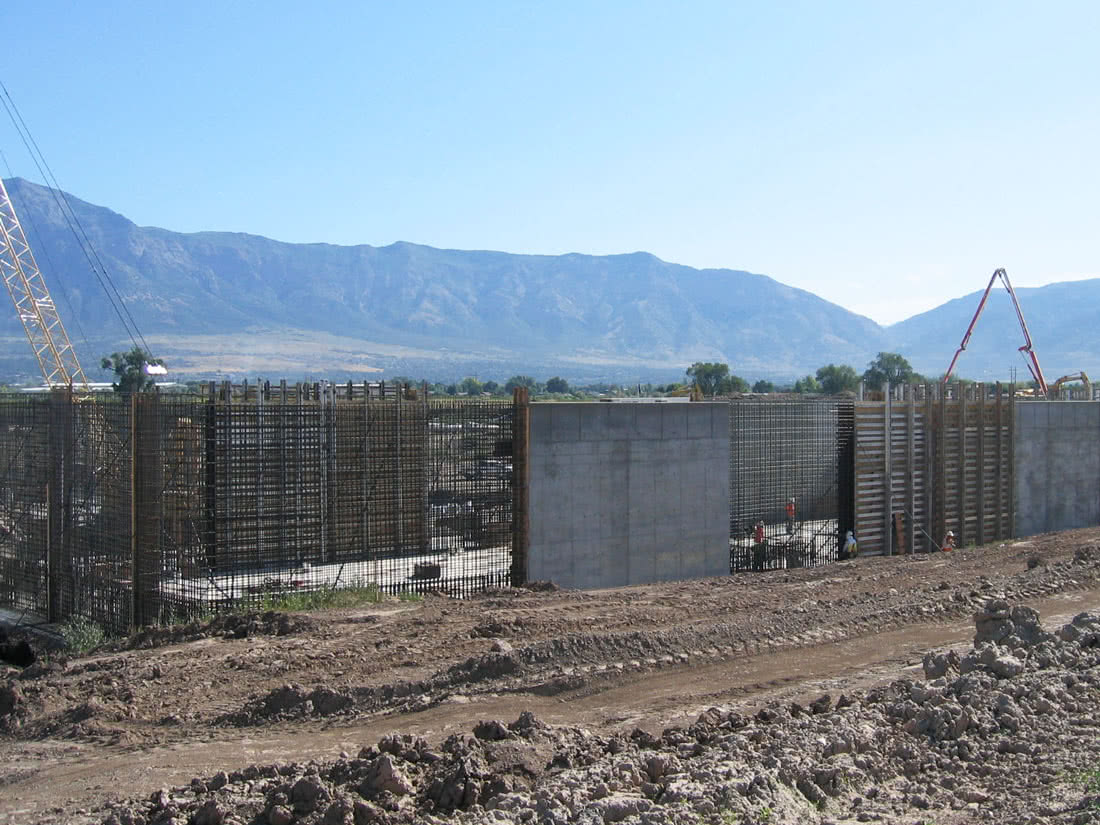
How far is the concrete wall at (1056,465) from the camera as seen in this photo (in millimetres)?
26922

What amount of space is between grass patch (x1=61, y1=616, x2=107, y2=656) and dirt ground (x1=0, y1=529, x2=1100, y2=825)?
1.21 m

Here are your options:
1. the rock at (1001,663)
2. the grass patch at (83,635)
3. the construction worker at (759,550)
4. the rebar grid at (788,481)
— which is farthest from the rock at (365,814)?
the construction worker at (759,550)

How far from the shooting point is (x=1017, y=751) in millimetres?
7875

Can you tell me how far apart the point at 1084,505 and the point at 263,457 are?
2286 centimetres

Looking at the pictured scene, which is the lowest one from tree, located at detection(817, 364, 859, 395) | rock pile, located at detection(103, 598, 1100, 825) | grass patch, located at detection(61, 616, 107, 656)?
grass patch, located at detection(61, 616, 107, 656)

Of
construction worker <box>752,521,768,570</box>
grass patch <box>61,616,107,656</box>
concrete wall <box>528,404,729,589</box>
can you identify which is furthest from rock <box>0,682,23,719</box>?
construction worker <box>752,521,768,570</box>

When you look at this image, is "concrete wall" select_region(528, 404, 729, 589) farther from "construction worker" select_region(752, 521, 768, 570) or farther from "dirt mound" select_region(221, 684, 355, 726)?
"dirt mound" select_region(221, 684, 355, 726)

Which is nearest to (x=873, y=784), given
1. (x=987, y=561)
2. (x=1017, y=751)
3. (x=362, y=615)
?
(x=1017, y=751)

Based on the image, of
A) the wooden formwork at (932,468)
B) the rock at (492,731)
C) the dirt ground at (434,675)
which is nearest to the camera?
the rock at (492,731)

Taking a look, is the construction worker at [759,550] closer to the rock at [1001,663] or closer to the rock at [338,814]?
the rock at [1001,663]

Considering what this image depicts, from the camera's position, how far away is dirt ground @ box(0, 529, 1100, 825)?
27.6ft

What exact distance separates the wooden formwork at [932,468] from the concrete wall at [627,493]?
4711 mm

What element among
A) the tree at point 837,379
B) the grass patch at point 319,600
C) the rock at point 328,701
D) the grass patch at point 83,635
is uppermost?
the tree at point 837,379

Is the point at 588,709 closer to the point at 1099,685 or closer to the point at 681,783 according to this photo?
the point at 681,783
